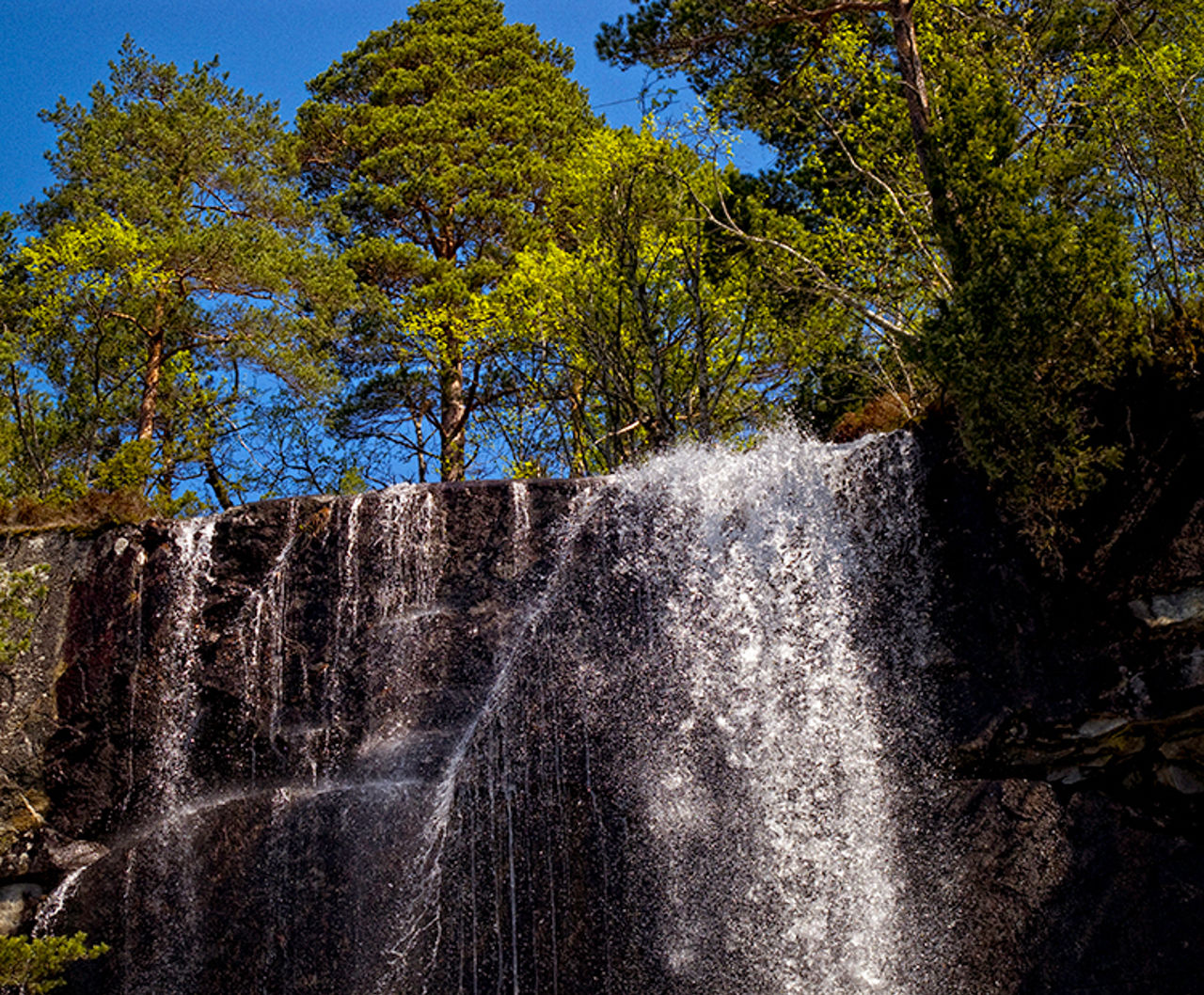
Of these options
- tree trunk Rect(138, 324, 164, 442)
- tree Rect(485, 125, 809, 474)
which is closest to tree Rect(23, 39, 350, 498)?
tree trunk Rect(138, 324, 164, 442)

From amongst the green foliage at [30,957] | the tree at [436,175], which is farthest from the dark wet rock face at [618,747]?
the tree at [436,175]

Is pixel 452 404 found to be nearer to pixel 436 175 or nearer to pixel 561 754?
pixel 436 175

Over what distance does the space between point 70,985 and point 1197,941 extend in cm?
1017

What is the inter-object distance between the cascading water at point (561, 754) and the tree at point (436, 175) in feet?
32.5

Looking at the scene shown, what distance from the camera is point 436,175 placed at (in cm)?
2297

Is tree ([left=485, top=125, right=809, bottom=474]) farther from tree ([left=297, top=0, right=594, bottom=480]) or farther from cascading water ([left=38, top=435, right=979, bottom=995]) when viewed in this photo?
cascading water ([left=38, top=435, right=979, bottom=995])

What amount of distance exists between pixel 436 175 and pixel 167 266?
6.63m

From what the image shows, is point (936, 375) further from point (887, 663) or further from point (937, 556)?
point (887, 663)

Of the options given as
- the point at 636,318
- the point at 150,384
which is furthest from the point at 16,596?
the point at 636,318

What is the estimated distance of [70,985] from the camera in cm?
1027

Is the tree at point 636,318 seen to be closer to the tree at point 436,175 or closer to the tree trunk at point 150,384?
the tree at point 436,175

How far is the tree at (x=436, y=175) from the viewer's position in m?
22.2

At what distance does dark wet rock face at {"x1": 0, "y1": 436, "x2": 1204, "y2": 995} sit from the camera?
9148 mm

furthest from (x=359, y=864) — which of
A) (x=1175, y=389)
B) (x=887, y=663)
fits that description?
(x=1175, y=389)
